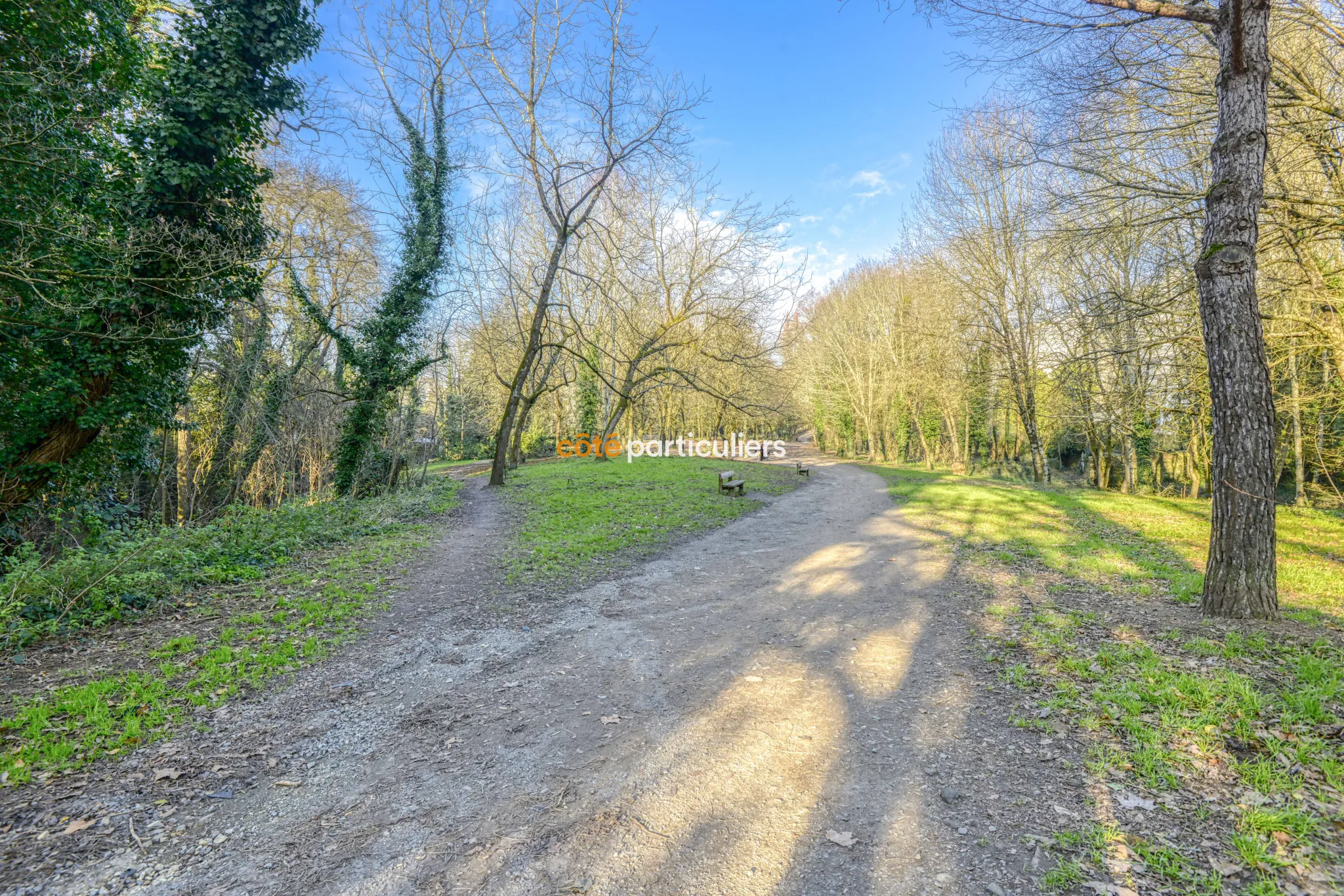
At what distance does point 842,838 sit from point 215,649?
201 inches

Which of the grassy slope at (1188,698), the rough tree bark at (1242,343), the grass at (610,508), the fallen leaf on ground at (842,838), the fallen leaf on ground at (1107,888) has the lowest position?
the fallen leaf on ground at (842,838)

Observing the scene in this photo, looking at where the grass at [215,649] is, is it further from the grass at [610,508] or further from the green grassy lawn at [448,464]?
the green grassy lawn at [448,464]

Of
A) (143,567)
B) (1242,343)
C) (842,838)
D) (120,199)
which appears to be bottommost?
(842,838)

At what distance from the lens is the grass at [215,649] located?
3236 millimetres

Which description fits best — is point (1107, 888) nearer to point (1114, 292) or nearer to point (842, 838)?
point (842, 838)

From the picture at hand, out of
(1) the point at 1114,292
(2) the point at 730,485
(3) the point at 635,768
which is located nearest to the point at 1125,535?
(1) the point at 1114,292

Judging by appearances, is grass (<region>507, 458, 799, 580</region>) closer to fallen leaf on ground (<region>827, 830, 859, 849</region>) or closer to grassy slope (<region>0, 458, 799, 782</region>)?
grassy slope (<region>0, 458, 799, 782</region>)

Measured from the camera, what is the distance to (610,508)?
38.7ft

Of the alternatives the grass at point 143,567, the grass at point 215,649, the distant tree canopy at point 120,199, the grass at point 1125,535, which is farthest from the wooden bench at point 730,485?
the distant tree canopy at point 120,199

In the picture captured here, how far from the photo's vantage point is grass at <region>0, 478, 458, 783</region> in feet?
10.6

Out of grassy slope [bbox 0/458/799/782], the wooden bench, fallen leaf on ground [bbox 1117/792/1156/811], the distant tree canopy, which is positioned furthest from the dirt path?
the wooden bench

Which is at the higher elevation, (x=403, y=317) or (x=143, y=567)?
(x=403, y=317)

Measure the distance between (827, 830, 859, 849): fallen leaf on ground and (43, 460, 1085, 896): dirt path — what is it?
0.02m

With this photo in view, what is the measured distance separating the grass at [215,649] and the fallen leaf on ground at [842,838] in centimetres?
414
